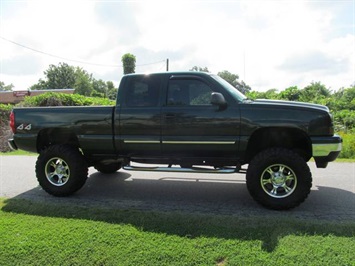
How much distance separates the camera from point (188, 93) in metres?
5.27

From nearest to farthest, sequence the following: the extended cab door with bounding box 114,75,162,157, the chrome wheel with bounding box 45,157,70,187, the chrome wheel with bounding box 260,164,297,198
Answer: the chrome wheel with bounding box 260,164,297,198
the extended cab door with bounding box 114,75,162,157
the chrome wheel with bounding box 45,157,70,187

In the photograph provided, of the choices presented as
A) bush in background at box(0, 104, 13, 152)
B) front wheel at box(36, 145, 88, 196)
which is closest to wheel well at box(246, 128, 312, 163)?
front wheel at box(36, 145, 88, 196)

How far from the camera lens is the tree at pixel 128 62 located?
2978 cm

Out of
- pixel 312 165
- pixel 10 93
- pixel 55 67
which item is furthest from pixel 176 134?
pixel 55 67

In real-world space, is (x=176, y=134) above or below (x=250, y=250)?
above

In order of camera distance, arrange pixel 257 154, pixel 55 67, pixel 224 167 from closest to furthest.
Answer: pixel 257 154 → pixel 224 167 → pixel 55 67

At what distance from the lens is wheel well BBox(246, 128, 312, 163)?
5055 millimetres

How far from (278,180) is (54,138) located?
4001 millimetres

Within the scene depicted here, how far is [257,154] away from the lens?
197 inches

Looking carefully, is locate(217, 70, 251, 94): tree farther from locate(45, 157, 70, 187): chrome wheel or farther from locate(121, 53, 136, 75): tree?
locate(121, 53, 136, 75): tree

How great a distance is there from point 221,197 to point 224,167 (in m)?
0.55

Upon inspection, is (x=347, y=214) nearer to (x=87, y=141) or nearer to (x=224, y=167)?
(x=224, y=167)

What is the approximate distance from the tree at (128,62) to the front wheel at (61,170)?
24.8m

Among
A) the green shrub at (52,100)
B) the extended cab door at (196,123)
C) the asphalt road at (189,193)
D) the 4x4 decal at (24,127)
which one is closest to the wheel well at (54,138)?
the 4x4 decal at (24,127)
